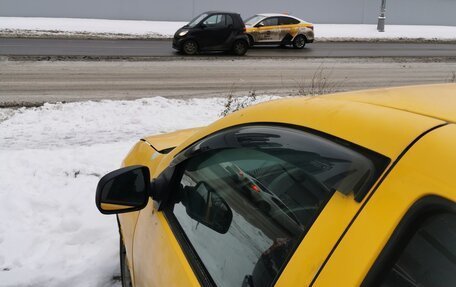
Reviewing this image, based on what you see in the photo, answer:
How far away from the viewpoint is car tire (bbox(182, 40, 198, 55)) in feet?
57.9

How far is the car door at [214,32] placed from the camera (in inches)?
701

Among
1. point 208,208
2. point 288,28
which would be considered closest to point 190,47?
point 288,28

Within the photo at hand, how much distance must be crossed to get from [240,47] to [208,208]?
17078 mm

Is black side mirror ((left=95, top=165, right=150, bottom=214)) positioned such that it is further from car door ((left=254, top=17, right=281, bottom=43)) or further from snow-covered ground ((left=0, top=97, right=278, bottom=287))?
car door ((left=254, top=17, right=281, bottom=43))

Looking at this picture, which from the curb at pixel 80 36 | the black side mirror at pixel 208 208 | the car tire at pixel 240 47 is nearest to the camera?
the black side mirror at pixel 208 208

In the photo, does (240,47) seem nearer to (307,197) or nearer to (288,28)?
(288,28)

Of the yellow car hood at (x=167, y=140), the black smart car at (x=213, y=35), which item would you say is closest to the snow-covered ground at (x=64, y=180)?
the yellow car hood at (x=167, y=140)

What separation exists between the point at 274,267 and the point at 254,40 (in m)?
19.8

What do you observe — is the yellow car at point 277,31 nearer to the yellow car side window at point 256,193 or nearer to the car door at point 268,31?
the car door at point 268,31

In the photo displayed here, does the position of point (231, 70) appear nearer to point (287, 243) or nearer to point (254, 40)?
point (254, 40)

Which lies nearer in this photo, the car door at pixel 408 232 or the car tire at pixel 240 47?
the car door at pixel 408 232

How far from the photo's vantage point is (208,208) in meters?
1.98

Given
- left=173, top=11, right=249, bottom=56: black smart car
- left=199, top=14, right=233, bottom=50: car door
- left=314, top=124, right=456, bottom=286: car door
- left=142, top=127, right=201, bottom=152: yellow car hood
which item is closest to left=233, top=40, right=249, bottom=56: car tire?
left=173, top=11, right=249, bottom=56: black smart car

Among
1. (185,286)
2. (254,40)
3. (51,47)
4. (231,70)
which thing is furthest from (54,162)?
(254,40)
